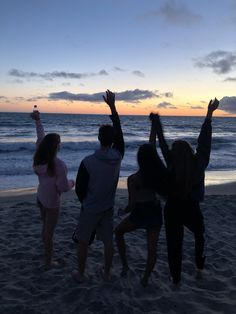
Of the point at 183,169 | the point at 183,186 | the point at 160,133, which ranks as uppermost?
the point at 160,133

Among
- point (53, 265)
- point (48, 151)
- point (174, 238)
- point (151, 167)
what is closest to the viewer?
point (151, 167)

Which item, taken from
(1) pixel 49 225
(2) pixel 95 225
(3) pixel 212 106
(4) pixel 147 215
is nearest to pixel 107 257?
(2) pixel 95 225

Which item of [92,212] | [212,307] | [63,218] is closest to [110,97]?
[92,212]

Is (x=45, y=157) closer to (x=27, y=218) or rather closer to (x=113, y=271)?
(x=113, y=271)

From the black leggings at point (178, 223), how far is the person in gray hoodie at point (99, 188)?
0.67 metres

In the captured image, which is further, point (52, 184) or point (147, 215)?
point (52, 184)

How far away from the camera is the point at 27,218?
7285 millimetres

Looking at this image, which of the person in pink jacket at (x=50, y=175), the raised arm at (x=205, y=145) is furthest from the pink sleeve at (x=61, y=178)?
the raised arm at (x=205, y=145)

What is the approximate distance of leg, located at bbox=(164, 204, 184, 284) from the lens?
168 inches

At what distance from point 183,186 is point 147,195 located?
1.31 ft

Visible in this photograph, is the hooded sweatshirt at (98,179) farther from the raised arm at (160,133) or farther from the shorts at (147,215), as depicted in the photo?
the raised arm at (160,133)

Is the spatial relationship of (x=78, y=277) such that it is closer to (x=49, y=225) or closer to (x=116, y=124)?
(x=49, y=225)

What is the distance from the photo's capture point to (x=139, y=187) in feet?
13.5

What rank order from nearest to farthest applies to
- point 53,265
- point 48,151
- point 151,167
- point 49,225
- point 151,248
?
point 151,167
point 151,248
point 48,151
point 49,225
point 53,265
